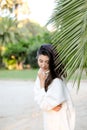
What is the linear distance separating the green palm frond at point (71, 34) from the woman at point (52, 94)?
1.06ft

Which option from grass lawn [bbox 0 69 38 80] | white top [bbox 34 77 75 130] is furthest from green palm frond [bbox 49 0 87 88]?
grass lawn [bbox 0 69 38 80]

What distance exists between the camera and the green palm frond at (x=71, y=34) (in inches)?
112

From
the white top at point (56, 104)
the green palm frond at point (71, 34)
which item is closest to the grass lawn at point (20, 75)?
the white top at point (56, 104)

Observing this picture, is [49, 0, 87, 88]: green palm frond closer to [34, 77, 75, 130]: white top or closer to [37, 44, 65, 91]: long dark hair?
[37, 44, 65, 91]: long dark hair

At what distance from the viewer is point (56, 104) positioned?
3.38 meters

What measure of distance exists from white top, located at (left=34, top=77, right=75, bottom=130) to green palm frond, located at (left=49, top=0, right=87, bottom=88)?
40cm

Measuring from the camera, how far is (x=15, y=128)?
8531 millimetres

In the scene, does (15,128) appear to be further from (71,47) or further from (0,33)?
(0,33)

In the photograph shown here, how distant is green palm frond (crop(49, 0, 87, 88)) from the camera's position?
2.85 metres

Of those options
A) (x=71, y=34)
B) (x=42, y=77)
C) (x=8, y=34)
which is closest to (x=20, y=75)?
(x=8, y=34)

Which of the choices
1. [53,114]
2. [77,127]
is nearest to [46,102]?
[53,114]

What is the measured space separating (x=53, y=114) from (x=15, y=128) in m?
5.18

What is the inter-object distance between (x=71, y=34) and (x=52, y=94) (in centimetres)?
62

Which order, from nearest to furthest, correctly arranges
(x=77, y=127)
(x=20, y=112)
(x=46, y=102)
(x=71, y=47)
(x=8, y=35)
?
(x=71, y=47)
(x=46, y=102)
(x=77, y=127)
(x=20, y=112)
(x=8, y=35)
